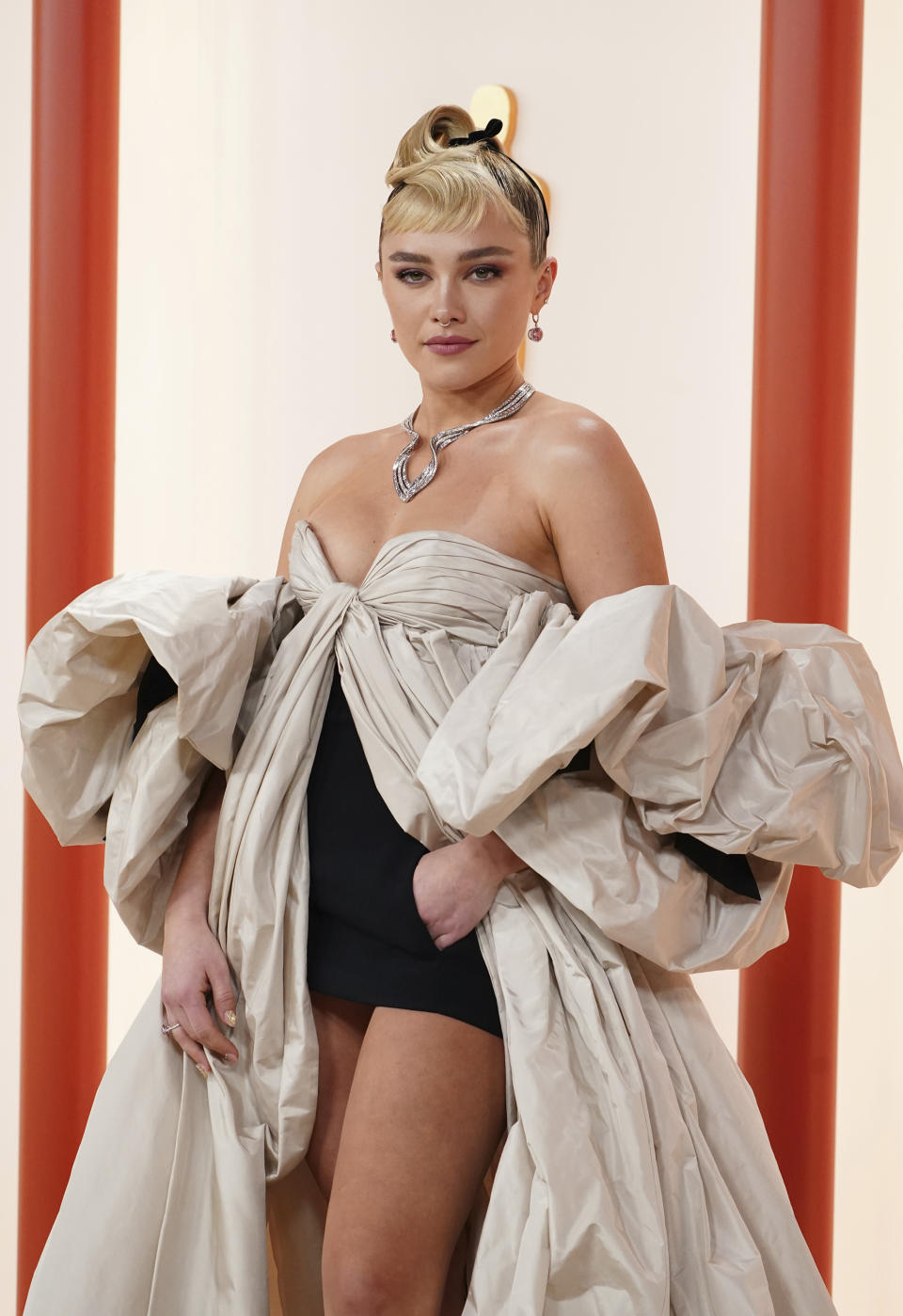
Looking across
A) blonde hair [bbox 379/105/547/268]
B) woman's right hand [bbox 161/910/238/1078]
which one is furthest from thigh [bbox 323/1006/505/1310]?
blonde hair [bbox 379/105/547/268]

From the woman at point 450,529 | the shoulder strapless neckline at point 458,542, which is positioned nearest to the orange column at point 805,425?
the woman at point 450,529

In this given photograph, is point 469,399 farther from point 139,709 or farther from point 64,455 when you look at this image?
point 64,455

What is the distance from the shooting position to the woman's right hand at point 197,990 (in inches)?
55.1

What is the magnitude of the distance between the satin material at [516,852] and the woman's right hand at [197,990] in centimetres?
2

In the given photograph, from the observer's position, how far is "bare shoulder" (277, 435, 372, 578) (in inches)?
65.4

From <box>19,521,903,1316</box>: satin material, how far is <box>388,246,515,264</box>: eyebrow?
0.33 m

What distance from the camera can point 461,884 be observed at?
131 centimetres

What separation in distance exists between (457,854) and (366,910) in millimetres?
122

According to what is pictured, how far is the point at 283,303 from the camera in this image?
229 centimetres

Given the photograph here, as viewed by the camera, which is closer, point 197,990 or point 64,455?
point 197,990

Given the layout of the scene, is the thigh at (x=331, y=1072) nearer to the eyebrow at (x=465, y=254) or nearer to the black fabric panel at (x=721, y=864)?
the black fabric panel at (x=721, y=864)

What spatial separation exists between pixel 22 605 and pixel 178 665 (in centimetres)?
114

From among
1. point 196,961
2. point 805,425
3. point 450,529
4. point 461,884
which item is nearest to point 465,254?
point 450,529

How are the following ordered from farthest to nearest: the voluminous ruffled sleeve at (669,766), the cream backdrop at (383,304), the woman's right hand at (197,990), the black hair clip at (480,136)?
the cream backdrop at (383,304) → the black hair clip at (480,136) → the woman's right hand at (197,990) → the voluminous ruffled sleeve at (669,766)
